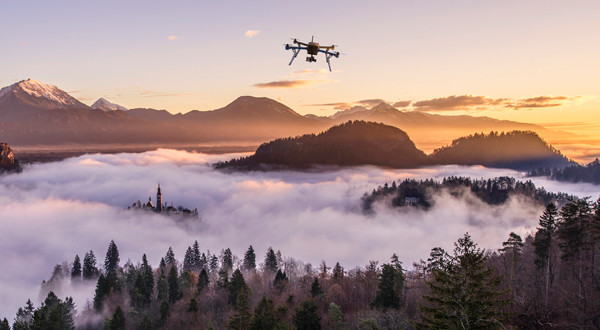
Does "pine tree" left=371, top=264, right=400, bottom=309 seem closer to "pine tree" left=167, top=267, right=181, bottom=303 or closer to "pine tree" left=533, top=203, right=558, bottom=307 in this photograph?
"pine tree" left=533, top=203, right=558, bottom=307

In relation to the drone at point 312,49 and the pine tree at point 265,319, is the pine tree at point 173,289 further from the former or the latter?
the drone at point 312,49

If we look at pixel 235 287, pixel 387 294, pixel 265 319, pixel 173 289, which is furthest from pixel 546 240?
pixel 173 289

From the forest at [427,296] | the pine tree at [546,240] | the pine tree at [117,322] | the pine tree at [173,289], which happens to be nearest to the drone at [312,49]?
the forest at [427,296]

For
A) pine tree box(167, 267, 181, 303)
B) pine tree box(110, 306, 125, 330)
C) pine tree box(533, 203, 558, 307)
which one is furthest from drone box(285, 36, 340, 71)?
pine tree box(167, 267, 181, 303)

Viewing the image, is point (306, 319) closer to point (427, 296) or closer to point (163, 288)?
point (427, 296)

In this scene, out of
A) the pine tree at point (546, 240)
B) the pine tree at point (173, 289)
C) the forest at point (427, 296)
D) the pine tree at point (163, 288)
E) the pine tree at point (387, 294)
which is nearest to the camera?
the forest at point (427, 296)

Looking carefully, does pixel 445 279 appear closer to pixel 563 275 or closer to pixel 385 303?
pixel 385 303

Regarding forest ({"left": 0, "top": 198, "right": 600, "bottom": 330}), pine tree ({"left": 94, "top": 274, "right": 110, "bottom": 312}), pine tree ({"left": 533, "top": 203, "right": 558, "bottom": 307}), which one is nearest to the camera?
forest ({"left": 0, "top": 198, "right": 600, "bottom": 330})

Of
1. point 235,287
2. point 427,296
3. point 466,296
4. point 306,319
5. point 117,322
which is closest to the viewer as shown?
point 466,296
